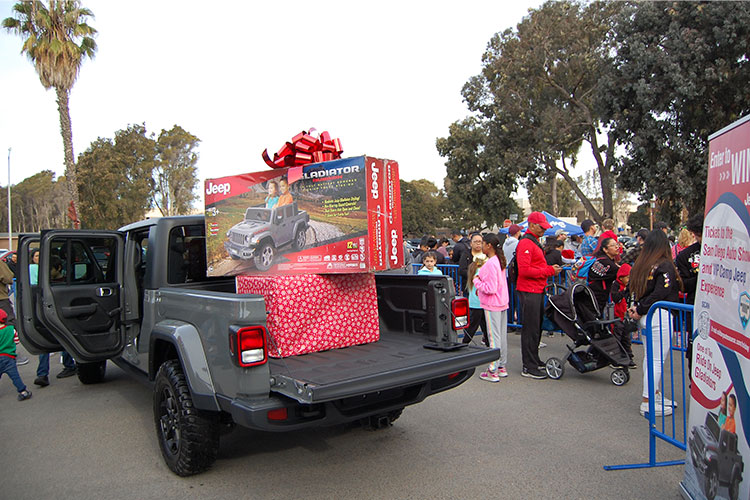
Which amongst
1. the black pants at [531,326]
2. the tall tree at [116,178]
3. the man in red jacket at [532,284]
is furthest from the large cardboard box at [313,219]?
the tall tree at [116,178]

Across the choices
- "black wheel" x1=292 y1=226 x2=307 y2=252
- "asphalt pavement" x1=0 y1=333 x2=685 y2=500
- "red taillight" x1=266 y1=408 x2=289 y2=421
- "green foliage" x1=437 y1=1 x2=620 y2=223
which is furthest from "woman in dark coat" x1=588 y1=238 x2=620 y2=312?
"green foliage" x1=437 y1=1 x2=620 y2=223

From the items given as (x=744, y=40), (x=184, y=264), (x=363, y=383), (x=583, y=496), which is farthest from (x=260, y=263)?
(x=744, y=40)

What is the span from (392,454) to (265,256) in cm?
194

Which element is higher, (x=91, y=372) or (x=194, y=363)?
(x=194, y=363)

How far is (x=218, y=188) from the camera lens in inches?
183

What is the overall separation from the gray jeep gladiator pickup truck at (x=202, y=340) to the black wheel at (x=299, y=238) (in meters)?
0.76

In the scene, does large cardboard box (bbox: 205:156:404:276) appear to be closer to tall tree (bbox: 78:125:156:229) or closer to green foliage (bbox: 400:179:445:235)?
tall tree (bbox: 78:125:156:229)

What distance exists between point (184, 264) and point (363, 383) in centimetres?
266

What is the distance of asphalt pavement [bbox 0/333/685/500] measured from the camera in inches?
152

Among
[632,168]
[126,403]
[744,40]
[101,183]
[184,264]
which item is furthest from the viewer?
[101,183]

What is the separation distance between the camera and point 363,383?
3271 mm

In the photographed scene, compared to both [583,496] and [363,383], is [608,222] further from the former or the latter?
[363,383]

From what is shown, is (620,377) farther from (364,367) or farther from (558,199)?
(558,199)

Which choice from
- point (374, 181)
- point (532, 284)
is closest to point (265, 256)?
point (374, 181)
